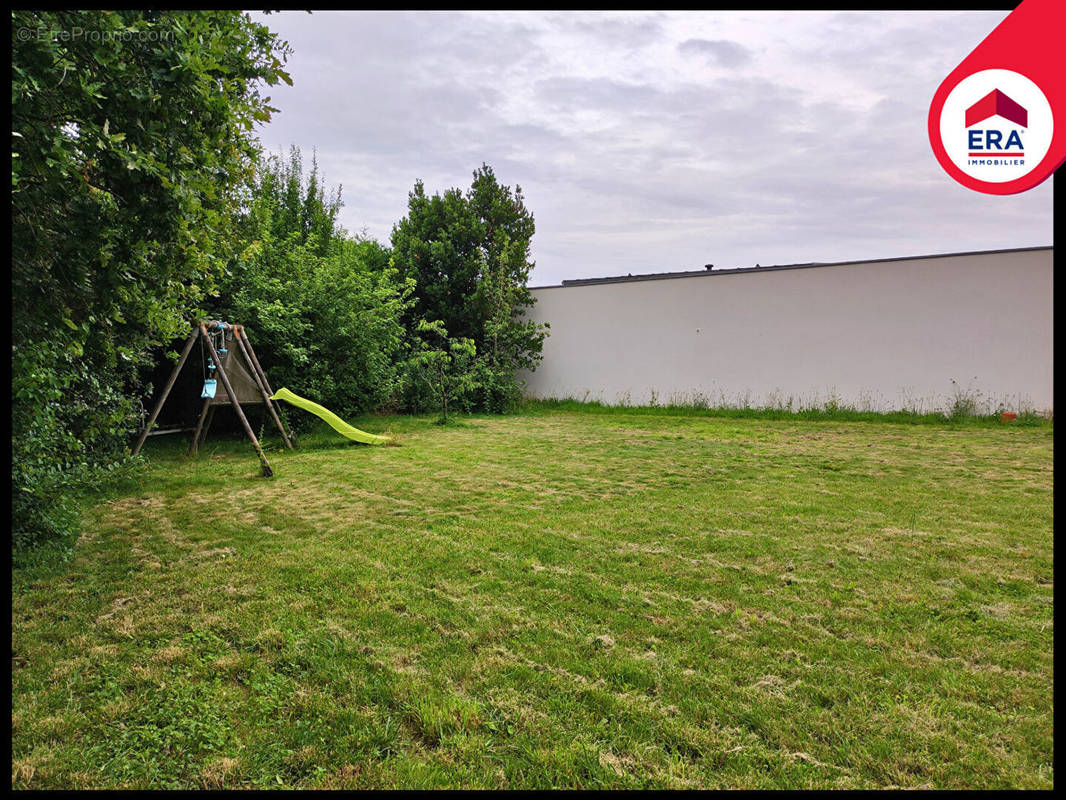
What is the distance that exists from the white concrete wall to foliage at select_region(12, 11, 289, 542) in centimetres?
1032

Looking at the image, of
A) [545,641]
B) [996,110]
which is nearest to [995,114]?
[996,110]

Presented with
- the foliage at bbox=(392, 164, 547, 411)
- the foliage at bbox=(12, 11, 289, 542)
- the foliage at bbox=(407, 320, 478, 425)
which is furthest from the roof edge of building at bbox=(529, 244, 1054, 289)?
the foliage at bbox=(12, 11, 289, 542)

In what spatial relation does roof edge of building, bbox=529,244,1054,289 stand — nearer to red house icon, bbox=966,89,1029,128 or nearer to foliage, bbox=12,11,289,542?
red house icon, bbox=966,89,1029,128

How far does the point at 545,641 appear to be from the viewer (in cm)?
225

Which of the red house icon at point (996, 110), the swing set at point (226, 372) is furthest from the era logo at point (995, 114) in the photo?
the swing set at point (226, 372)

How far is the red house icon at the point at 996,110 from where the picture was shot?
276 centimetres

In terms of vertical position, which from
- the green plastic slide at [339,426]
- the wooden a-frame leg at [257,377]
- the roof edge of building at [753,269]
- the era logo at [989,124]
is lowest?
the green plastic slide at [339,426]

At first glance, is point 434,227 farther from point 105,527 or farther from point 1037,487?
point 1037,487

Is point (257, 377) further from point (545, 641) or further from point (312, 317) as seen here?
point (545, 641)

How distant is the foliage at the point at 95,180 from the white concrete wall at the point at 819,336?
10.3m

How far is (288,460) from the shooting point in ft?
21.3

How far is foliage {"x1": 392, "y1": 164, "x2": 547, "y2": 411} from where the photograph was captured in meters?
12.5

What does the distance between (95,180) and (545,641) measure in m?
2.77

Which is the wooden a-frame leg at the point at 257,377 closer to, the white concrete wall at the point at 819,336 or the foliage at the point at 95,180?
the foliage at the point at 95,180
